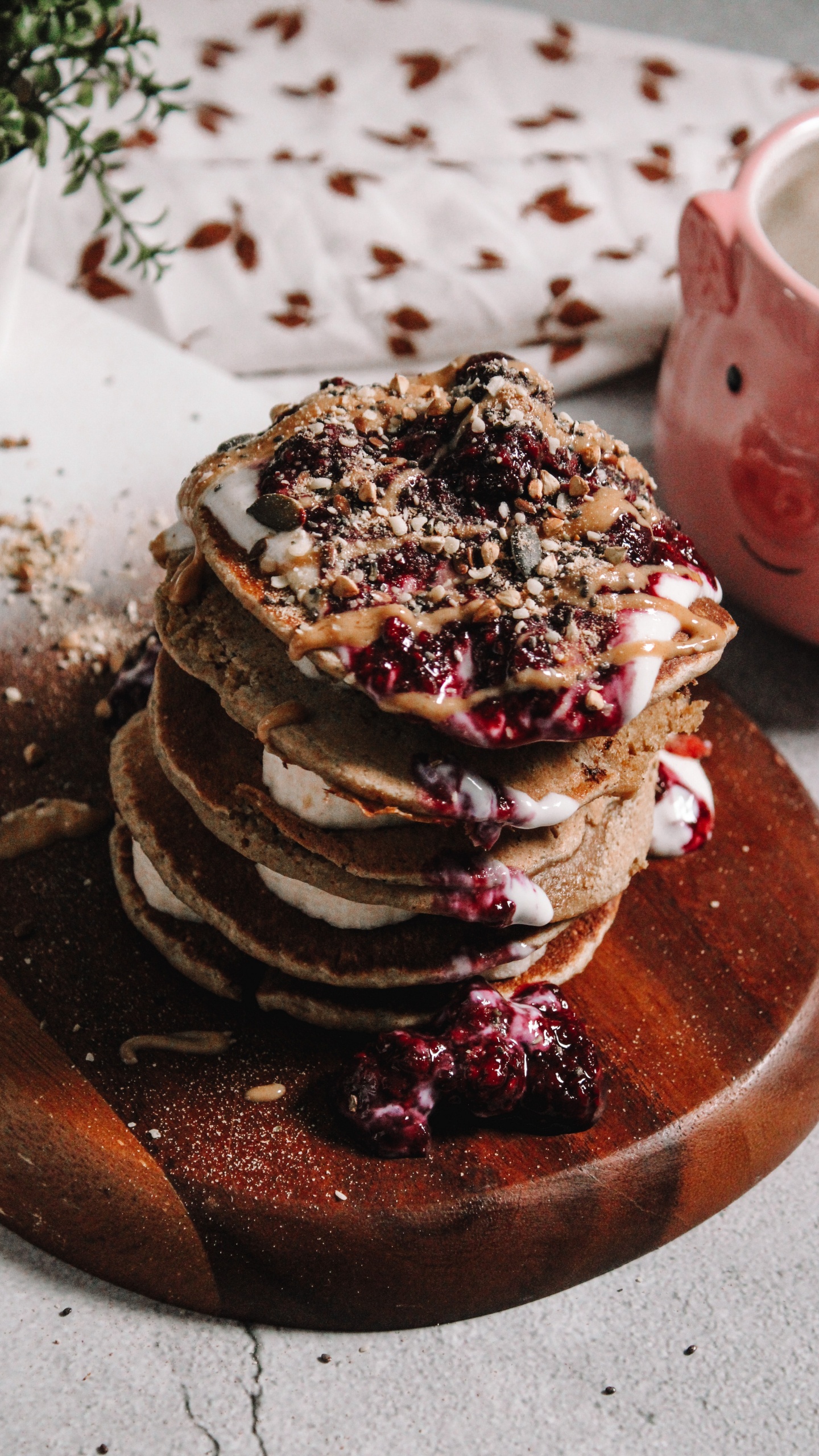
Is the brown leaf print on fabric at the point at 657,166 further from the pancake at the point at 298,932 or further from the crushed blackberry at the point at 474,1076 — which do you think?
the crushed blackberry at the point at 474,1076

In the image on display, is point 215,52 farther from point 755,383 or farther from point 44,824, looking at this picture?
point 44,824

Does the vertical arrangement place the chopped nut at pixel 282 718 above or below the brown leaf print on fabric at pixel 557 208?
above

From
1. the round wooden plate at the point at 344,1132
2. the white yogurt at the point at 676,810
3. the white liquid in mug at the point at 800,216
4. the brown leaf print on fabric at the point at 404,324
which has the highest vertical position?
the white liquid in mug at the point at 800,216

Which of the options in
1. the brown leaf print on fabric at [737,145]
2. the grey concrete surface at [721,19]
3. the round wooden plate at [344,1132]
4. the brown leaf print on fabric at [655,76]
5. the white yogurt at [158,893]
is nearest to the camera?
the round wooden plate at [344,1132]

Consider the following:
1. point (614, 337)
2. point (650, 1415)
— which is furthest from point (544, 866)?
point (614, 337)

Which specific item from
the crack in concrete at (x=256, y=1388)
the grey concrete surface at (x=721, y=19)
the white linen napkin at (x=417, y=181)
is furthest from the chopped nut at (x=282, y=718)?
the grey concrete surface at (x=721, y=19)

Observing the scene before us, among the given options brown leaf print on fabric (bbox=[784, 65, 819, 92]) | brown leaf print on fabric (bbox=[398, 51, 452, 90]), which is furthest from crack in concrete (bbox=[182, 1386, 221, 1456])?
brown leaf print on fabric (bbox=[784, 65, 819, 92])

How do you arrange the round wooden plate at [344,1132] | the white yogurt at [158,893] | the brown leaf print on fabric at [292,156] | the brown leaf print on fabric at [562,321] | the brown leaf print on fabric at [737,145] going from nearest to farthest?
1. the round wooden plate at [344,1132]
2. the white yogurt at [158,893]
3. the brown leaf print on fabric at [562,321]
4. the brown leaf print on fabric at [292,156]
5. the brown leaf print on fabric at [737,145]
